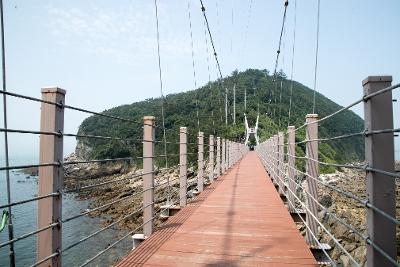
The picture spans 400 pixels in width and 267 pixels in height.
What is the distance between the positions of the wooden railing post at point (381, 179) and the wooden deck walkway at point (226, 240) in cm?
96

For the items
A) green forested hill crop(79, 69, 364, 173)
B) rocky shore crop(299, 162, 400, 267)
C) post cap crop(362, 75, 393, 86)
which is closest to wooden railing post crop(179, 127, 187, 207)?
rocky shore crop(299, 162, 400, 267)

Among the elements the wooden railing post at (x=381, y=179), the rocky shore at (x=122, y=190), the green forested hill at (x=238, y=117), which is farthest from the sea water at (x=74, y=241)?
the wooden railing post at (x=381, y=179)

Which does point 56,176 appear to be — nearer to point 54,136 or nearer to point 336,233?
point 54,136

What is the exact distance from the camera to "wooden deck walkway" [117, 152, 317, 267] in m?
2.29

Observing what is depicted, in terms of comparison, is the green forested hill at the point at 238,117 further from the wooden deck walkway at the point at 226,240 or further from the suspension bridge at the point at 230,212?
the suspension bridge at the point at 230,212

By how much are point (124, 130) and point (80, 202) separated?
722 cm

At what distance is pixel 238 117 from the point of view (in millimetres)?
49875

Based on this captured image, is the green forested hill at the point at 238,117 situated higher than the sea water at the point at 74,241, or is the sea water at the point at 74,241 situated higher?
the green forested hill at the point at 238,117

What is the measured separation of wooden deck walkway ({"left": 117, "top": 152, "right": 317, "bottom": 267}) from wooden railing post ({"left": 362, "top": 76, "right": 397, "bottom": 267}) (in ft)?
3.15

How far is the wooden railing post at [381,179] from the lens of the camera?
4.37 ft

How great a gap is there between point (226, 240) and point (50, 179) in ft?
5.30

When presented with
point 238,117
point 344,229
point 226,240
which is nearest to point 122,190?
point 344,229

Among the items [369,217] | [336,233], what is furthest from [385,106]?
[336,233]

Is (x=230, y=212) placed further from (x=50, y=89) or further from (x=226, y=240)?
(x=50, y=89)
